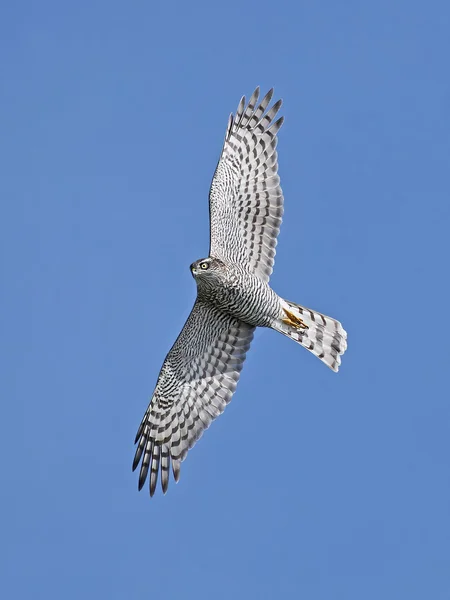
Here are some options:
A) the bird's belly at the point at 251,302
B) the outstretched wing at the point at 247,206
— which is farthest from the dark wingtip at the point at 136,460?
the outstretched wing at the point at 247,206

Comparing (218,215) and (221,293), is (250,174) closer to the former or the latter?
(218,215)

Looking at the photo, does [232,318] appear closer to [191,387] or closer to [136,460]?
[191,387]

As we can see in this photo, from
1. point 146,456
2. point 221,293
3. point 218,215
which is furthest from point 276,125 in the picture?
point 146,456

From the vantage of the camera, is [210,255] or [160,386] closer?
[210,255]

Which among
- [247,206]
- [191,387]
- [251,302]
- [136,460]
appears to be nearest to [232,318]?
[251,302]

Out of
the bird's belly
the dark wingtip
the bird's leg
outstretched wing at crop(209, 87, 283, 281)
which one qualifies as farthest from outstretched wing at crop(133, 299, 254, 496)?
outstretched wing at crop(209, 87, 283, 281)

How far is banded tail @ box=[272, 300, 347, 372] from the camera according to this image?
1447 cm

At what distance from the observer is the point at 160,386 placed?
48.6ft

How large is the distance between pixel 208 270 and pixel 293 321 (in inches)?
68.4

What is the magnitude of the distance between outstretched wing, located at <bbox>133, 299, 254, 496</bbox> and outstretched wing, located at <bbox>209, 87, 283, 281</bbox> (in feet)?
3.08

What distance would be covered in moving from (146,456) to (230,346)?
6.16ft

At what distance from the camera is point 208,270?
13289 mm

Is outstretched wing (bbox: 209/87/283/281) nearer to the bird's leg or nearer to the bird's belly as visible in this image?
the bird's belly

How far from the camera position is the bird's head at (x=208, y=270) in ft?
43.4
